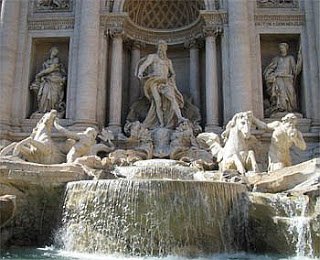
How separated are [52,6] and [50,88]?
12.9 feet

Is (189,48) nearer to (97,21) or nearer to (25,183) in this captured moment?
(97,21)

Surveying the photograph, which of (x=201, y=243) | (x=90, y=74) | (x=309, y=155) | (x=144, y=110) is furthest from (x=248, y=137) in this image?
(x=90, y=74)

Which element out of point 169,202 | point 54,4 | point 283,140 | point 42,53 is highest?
point 54,4

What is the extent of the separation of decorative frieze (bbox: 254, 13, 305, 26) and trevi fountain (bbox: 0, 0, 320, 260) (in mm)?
42

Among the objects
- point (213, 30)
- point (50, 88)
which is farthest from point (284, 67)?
point (50, 88)

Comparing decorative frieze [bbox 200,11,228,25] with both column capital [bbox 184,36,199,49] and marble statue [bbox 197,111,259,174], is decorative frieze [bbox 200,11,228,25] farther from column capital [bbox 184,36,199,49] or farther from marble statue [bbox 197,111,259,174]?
marble statue [bbox 197,111,259,174]

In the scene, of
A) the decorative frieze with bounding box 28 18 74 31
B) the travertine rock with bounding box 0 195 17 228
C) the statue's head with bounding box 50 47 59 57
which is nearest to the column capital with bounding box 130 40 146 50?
the decorative frieze with bounding box 28 18 74 31

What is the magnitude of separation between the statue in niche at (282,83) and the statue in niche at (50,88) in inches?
331

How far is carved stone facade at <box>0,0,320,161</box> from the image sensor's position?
55.3ft

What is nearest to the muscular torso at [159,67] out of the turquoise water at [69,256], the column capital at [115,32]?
the column capital at [115,32]

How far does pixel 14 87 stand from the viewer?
17.7 meters

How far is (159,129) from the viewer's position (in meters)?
16.1

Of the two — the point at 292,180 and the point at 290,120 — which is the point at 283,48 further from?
the point at 292,180

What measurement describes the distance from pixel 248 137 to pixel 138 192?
16.5 ft
